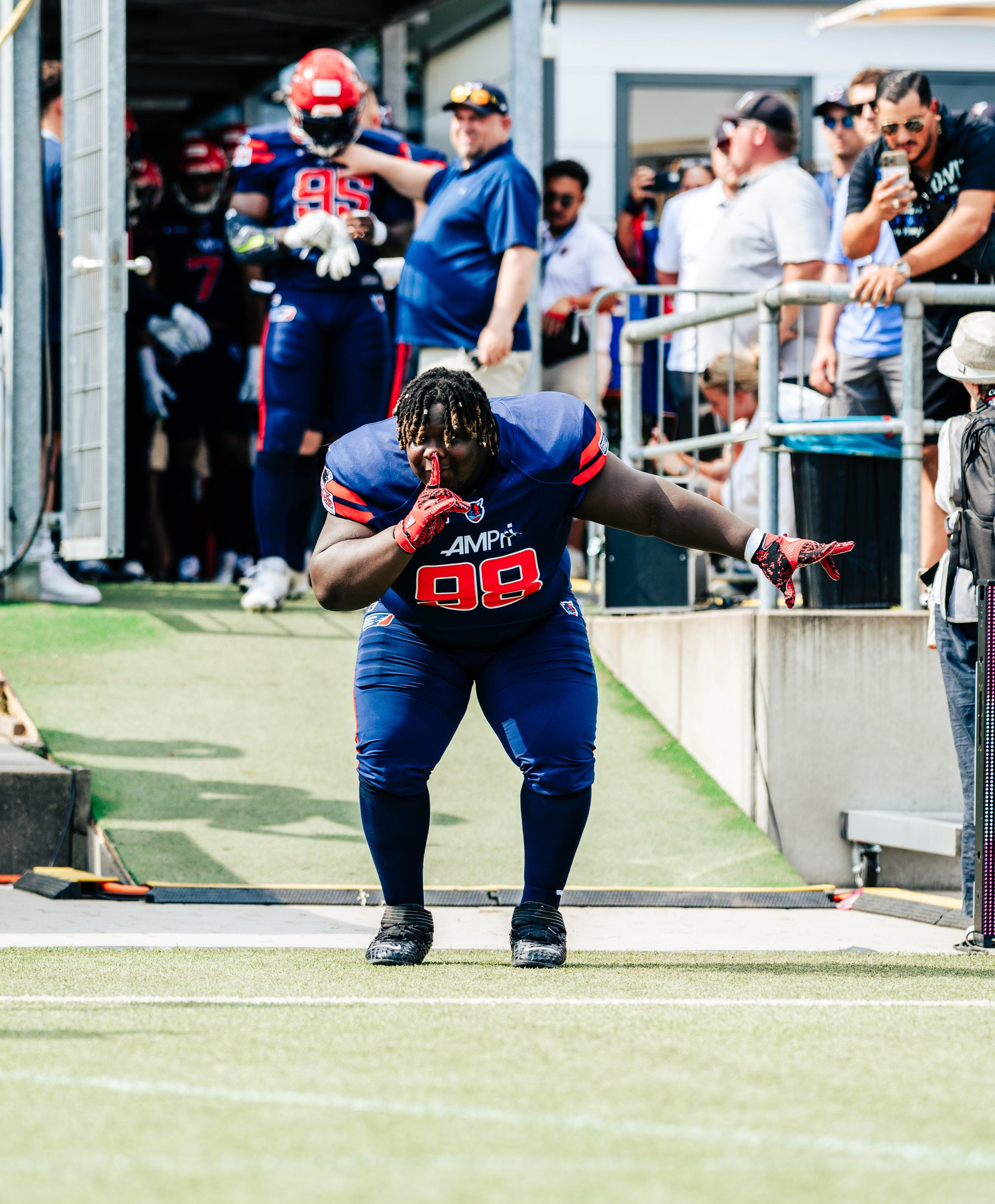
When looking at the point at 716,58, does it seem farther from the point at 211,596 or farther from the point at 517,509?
the point at 517,509

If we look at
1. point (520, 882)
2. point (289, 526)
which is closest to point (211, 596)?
point (289, 526)

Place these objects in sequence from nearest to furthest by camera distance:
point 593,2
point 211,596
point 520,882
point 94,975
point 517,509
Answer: point 94,975 < point 517,509 < point 520,882 < point 211,596 < point 593,2

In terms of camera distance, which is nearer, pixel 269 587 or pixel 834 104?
pixel 269 587

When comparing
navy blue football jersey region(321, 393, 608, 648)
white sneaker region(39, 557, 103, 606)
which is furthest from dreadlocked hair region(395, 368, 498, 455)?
white sneaker region(39, 557, 103, 606)

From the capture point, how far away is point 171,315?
10.6m

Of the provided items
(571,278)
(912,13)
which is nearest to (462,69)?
(571,278)

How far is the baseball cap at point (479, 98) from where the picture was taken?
8328 mm

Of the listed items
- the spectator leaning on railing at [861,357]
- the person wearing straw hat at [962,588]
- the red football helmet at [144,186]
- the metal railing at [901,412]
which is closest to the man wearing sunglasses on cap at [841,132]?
the spectator leaning on railing at [861,357]

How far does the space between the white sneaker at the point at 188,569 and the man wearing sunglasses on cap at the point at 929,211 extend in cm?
498

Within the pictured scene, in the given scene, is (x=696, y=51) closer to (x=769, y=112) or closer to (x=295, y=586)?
(x=769, y=112)

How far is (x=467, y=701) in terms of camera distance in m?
5.04

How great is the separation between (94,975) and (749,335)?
539 centimetres

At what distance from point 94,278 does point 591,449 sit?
16.0 ft

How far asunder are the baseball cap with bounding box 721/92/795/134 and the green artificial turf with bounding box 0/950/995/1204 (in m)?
5.28
